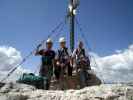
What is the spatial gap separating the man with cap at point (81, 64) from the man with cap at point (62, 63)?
0.29 meters

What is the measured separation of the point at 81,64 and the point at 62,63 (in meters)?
0.71

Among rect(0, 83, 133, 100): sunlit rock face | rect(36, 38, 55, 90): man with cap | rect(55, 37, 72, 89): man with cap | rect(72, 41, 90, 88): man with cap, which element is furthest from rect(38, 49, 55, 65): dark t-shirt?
rect(0, 83, 133, 100): sunlit rock face

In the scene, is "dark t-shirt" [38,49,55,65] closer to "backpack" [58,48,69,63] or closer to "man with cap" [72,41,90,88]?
"backpack" [58,48,69,63]

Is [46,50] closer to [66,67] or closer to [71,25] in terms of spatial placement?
[66,67]

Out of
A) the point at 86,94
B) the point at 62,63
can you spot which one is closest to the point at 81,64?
the point at 62,63

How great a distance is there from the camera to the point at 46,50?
11.2 meters

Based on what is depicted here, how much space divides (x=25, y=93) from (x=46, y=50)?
426 centimetres

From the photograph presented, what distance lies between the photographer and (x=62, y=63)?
1038 cm

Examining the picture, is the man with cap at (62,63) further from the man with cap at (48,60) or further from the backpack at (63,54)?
the man with cap at (48,60)

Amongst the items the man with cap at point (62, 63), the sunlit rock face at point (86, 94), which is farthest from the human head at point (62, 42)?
the sunlit rock face at point (86, 94)

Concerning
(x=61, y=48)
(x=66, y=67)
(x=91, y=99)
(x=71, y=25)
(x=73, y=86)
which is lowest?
(x=91, y=99)

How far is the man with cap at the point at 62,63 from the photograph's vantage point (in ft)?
33.6

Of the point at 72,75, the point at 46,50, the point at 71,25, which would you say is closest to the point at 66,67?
the point at 72,75

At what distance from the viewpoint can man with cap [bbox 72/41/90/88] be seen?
395 inches
